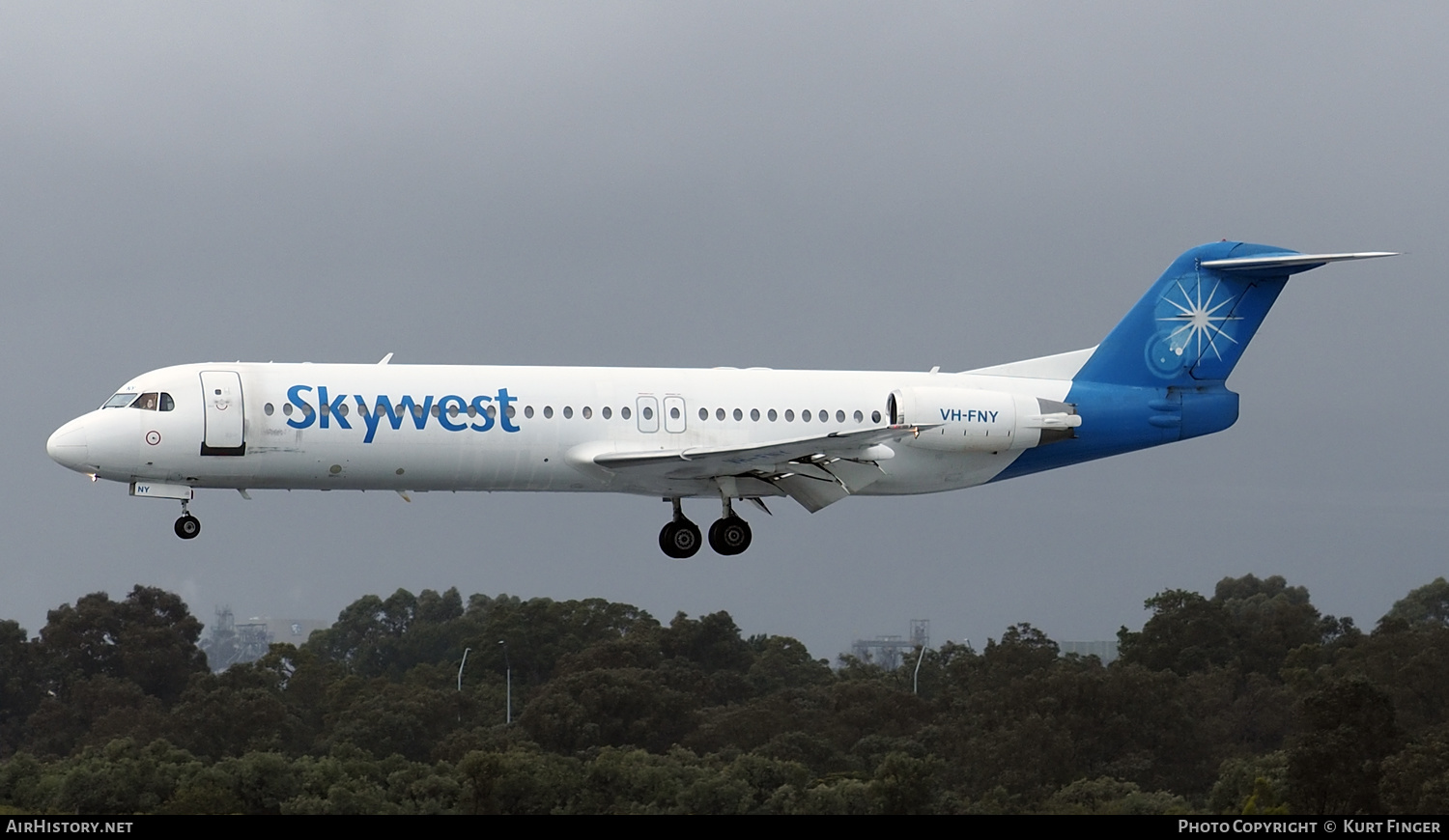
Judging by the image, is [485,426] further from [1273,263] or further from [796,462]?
[1273,263]

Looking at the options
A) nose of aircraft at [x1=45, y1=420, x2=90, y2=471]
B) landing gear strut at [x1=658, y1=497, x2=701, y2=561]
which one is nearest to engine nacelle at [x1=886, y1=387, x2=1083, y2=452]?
landing gear strut at [x1=658, y1=497, x2=701, y2=561]

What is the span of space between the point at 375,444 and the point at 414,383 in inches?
56.8

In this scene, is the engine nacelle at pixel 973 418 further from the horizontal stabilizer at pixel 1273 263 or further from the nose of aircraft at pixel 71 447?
the nose of aircraft at pixel 71 447

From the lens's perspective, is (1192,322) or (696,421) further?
(1192,322)

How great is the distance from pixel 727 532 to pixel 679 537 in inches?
42.2

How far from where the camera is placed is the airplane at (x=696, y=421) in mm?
34062

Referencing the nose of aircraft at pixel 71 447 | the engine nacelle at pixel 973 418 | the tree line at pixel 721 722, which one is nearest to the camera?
the nose of aircraft at pixel 71 447

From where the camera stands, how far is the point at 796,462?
3584 centimetres

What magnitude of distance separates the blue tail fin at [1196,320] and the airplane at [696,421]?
39 mm

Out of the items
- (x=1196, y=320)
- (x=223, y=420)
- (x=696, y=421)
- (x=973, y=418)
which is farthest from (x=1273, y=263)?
(x=223, y=420)

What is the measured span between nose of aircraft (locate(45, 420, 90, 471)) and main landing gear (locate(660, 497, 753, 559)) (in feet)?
36.7

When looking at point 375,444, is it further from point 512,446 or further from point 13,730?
point 13,730

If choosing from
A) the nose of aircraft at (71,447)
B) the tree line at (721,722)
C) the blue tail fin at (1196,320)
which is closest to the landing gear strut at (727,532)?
the blue tail fin at (1196,320)
